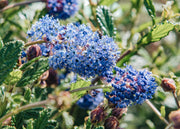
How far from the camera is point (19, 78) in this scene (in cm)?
126

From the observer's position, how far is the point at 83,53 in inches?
51.6

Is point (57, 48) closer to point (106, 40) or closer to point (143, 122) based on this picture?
point (106, 40)

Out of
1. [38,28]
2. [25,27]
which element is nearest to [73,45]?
[38,28]

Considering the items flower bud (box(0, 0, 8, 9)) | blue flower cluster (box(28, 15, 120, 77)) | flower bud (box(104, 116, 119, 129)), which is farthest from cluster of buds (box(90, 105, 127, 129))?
flower bud (box(0, 0, 8, 9))

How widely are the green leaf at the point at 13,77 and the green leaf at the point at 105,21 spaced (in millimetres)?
629

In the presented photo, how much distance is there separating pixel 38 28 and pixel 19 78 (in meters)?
0.32

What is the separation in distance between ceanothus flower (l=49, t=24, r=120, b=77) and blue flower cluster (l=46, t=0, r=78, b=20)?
504 millimetres

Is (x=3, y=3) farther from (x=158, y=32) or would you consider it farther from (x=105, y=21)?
(x=158, y=32)

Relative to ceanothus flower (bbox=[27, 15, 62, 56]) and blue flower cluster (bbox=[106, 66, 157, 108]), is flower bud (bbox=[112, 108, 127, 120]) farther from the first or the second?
ceanothus flower (bbox=[27, 15, 62, 56])

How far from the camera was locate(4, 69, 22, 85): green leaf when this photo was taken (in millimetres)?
1238

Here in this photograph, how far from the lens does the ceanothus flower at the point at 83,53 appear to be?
132 cm

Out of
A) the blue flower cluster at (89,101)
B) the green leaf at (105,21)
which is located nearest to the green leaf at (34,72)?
the green leaf at (105,21)

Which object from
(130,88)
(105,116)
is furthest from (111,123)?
(130,88)

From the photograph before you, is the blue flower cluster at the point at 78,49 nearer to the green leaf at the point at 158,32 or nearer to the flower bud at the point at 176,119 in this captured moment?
the green leaf at the point at 158,32
